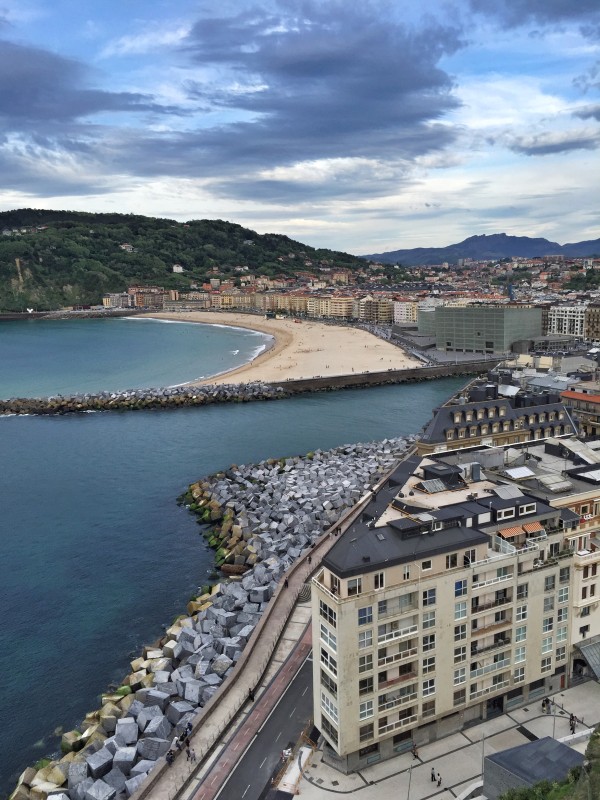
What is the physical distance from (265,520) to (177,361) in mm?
73905

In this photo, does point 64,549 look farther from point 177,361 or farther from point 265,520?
point 177,361

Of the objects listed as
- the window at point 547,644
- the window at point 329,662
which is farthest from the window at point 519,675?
the window at point 329,662

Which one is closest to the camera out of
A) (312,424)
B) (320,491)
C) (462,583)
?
(462,583)

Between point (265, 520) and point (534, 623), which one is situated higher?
point (534, 623)

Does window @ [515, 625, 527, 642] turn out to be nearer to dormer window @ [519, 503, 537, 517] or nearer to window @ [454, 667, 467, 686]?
window @ [454, 667, 467, 686]

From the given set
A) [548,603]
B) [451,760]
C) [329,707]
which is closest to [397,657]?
[329,707]

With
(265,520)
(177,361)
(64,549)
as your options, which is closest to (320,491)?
(265,520)

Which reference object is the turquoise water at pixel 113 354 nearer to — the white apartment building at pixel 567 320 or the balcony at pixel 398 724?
the white apartment building at pixel 567 320

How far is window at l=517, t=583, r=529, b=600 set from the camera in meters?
19.5

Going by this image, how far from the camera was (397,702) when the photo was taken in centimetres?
1789

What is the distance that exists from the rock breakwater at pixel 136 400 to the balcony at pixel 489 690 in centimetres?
5693

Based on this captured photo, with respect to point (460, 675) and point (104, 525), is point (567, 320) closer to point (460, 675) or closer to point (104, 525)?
point (104, 525)

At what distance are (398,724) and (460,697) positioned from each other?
2.16 meters

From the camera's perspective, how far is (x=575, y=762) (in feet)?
50.2
